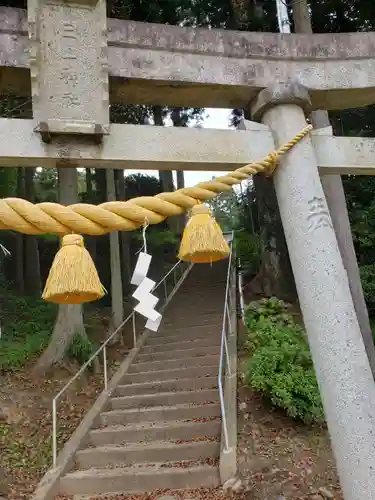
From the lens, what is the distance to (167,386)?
6.38m

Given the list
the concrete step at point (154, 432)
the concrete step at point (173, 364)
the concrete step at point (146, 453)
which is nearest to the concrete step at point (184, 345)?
the concrete step at point (173, 364)

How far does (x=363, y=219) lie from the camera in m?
9.52

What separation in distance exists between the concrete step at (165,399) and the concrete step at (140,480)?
1.25 metres

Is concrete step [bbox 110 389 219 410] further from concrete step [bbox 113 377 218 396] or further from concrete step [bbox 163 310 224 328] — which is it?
concrete step [bbox 163 310 224 328]

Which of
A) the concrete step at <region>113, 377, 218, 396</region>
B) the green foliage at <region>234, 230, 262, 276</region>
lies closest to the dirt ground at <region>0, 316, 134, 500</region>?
the concrete step at <region>113, 377, 218, 396</region>

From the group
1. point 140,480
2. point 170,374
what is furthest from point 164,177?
point 140,480

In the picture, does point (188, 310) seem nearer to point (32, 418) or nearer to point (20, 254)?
point (32, 418)

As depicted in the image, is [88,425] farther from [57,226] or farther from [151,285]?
[57,226]

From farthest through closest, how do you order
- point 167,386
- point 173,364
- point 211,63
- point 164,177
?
point 164,177 → point 173,364 → point 167,386 → point 211,63

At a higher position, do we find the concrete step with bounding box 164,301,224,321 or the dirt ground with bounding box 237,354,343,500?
the concrete step with bounding box 164,301,224,321

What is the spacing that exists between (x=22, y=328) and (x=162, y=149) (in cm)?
718

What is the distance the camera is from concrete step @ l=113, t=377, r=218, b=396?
Answer: 20.6 feet

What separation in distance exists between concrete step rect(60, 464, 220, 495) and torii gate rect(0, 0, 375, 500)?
7.75 feet

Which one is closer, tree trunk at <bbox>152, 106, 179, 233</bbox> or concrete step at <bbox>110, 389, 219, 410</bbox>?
concrete step at <bbox>110, 389, 219, 410</bbox>
